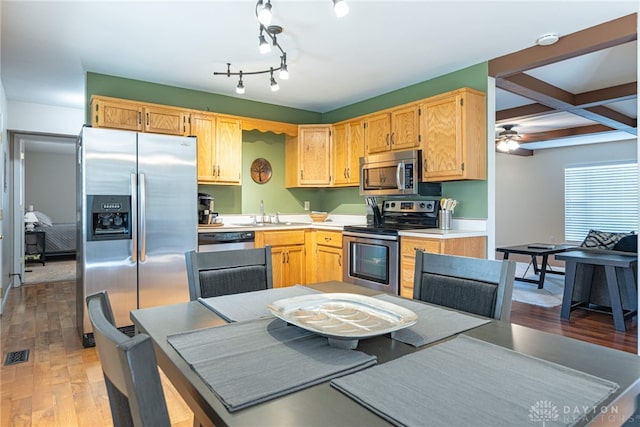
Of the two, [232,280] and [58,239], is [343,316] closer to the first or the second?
[232,280]

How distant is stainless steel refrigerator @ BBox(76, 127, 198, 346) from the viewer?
3076mm

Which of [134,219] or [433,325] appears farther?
[134,219]

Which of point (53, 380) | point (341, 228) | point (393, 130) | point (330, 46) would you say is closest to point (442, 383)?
point (53, 380)

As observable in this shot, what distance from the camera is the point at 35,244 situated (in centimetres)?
727

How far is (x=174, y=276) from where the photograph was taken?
11.2 ft

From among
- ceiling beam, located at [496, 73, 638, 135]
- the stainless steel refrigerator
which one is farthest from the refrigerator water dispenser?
ceiling beam, located at [496, 73, 638, 135]

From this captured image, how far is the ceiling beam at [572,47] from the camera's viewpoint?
2.79 metres

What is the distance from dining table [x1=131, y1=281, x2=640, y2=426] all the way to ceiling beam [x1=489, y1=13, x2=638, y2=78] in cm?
281

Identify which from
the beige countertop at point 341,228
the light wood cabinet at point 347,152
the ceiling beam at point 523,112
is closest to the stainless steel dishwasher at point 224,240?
the beige countertop at point 341,228

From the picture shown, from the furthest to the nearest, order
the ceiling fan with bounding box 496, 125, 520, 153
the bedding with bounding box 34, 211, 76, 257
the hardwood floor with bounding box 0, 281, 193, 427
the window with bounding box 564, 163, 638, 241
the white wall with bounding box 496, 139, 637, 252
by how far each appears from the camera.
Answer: the bedding with bounding box 34, 211, 76, 257, the white wall with bounding box 496, 139, 637, 252, the window with bounding box 564, 163, 638, 241, the ceiling fan with bounding box 496, 125, 520, 153, the hardwood floor with bounding box 0, 281, 193, 427

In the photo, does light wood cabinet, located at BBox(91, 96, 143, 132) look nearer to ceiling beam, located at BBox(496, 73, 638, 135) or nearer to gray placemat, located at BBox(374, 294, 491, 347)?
gray placemat, located at BBox(374, 294, 491, 347)

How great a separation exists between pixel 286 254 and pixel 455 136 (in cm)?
213

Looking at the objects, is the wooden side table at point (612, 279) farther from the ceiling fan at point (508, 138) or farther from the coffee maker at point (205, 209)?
the coffee maker at point (205, 209)

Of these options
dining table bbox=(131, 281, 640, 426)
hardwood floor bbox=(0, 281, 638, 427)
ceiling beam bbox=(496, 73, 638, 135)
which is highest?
ceiling beam bbox=(496, 73, 638, 135)
